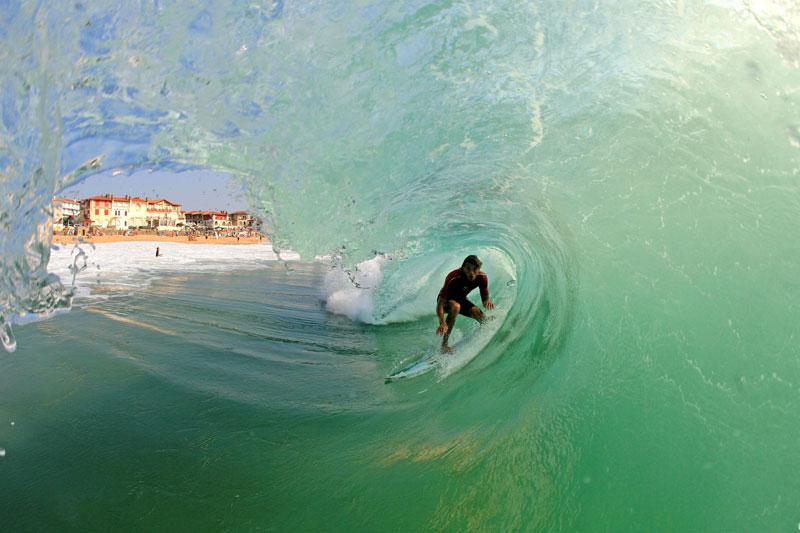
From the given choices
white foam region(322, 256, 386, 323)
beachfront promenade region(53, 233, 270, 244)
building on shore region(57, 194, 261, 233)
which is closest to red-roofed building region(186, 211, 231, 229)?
building on shore region(57, 194, 261, 233)

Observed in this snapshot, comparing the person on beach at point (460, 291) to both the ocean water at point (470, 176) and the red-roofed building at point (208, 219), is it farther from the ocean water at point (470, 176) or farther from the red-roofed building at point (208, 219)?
the red-roofed building at point (208, 219)

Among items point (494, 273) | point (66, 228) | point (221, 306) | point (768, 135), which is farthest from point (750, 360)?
point (66, 228)

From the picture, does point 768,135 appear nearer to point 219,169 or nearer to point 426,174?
point 426,174

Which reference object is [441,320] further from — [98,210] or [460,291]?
[98,210]

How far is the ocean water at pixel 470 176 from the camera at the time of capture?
3.89 meters

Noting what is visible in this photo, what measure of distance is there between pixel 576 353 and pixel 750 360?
1570 millimetres

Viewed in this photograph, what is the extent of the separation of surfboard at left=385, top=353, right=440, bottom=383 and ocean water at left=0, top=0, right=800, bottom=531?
20.4 inches

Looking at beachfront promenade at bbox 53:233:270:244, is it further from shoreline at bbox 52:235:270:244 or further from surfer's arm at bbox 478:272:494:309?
surfer's arm at bbox 478:272:494:309

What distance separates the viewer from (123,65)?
4.23m

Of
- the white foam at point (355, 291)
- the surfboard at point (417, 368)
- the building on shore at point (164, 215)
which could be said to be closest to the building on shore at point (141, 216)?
the building on shore at point (164, 215)

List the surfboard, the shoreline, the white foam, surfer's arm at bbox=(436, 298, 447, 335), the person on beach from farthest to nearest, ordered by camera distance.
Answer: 1. the shoreline
2. the white foam
3. the surfboard
4. the person on beach
5. surfer's arm at bbox=(436, 298, 447, 335)

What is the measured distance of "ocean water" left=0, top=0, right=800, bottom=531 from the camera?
389cm

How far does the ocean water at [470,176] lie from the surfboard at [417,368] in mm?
518

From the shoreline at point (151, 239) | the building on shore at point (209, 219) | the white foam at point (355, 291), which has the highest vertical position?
the building on shore at point (209, 219)
